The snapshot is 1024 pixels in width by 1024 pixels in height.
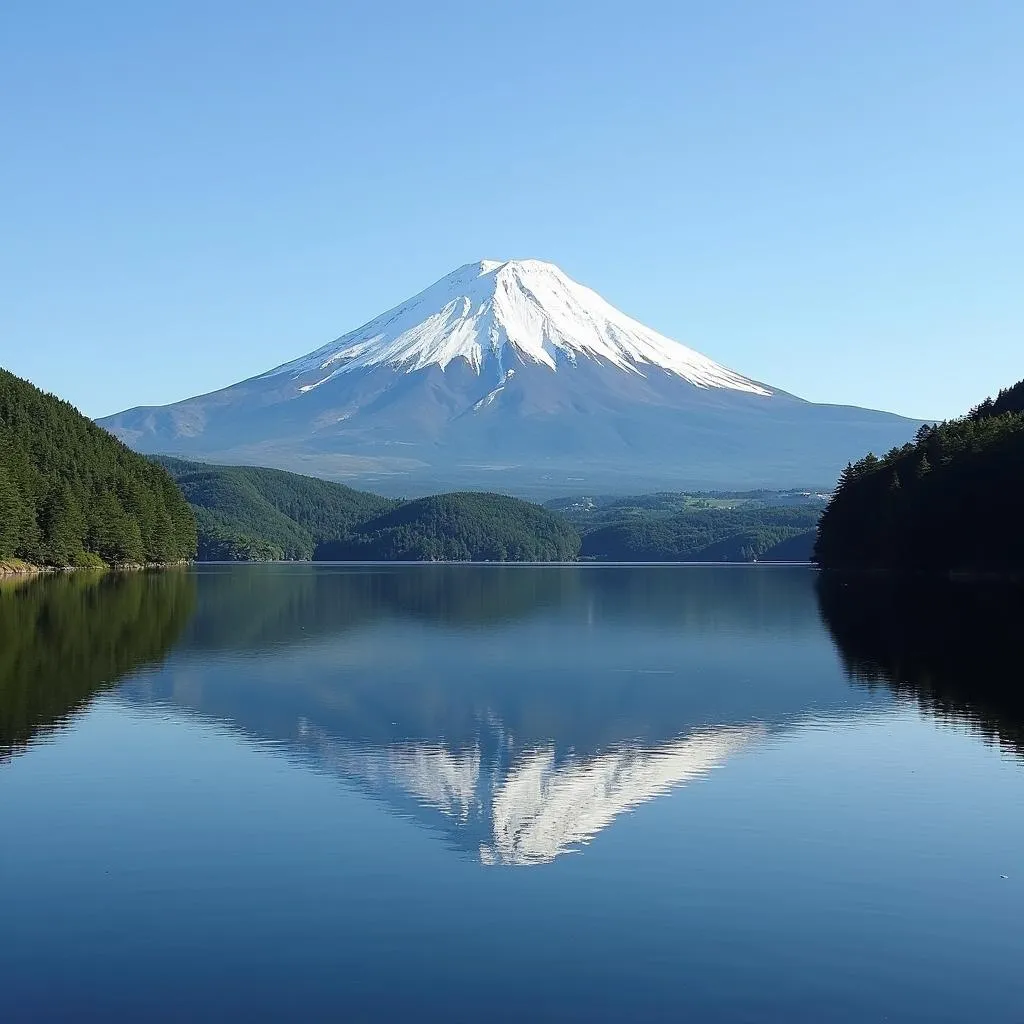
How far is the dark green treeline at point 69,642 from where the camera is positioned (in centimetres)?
3894

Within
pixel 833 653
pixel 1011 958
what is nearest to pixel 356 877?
pixel 1011 958

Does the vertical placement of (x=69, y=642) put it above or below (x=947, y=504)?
below

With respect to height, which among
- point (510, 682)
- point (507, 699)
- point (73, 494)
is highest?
point (73, 494)

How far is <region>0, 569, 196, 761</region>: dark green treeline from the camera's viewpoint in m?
38.9

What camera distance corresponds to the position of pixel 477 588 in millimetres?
134000

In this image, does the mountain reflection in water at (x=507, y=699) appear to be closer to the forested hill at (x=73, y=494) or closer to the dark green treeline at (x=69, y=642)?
the dark green treeline at (x=69, y=642)

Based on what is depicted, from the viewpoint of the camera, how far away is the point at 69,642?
2256 inches

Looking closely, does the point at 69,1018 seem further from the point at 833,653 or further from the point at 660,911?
the point at 833,653

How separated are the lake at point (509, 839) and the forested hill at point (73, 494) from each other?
259 feet

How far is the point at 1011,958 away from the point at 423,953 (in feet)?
23.7

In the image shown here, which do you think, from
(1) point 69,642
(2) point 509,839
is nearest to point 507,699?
(2) point 509,839

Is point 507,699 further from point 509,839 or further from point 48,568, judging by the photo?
point 48,568

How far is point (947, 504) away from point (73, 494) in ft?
271

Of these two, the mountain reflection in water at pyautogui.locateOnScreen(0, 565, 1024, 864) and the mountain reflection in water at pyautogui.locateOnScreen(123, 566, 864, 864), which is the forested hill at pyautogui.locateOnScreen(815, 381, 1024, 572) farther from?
the mountain reflection in water at pyautogui.locateOnScreen(123, 566, 864, 864)
